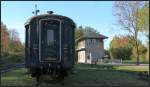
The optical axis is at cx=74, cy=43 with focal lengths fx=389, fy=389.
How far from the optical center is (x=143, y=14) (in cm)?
3581

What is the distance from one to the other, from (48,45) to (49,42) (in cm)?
15

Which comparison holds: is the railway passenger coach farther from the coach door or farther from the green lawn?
the green lawn

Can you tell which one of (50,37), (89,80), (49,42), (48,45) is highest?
(50,37)

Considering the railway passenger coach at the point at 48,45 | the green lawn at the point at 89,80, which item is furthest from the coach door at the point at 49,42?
the green lawn at the point at 89,80

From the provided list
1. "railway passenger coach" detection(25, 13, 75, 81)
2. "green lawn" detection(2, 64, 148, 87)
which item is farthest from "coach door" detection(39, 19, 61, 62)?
"green lawn" detection(2, 64, 148, 87)

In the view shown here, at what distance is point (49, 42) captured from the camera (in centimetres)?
1775

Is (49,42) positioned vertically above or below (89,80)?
above

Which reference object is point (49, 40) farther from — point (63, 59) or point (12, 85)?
point (12, 85)

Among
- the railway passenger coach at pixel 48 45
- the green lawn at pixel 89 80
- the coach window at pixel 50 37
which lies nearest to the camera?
the green lawn at pixel 89 80

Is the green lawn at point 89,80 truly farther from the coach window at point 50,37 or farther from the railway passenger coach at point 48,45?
the coach window at point 50,37

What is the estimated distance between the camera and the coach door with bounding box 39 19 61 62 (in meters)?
17.7

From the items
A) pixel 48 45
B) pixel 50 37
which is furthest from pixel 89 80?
pixel 50 37

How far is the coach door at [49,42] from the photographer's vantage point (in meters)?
17.7

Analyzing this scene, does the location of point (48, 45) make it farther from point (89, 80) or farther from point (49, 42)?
point (89, 80)
